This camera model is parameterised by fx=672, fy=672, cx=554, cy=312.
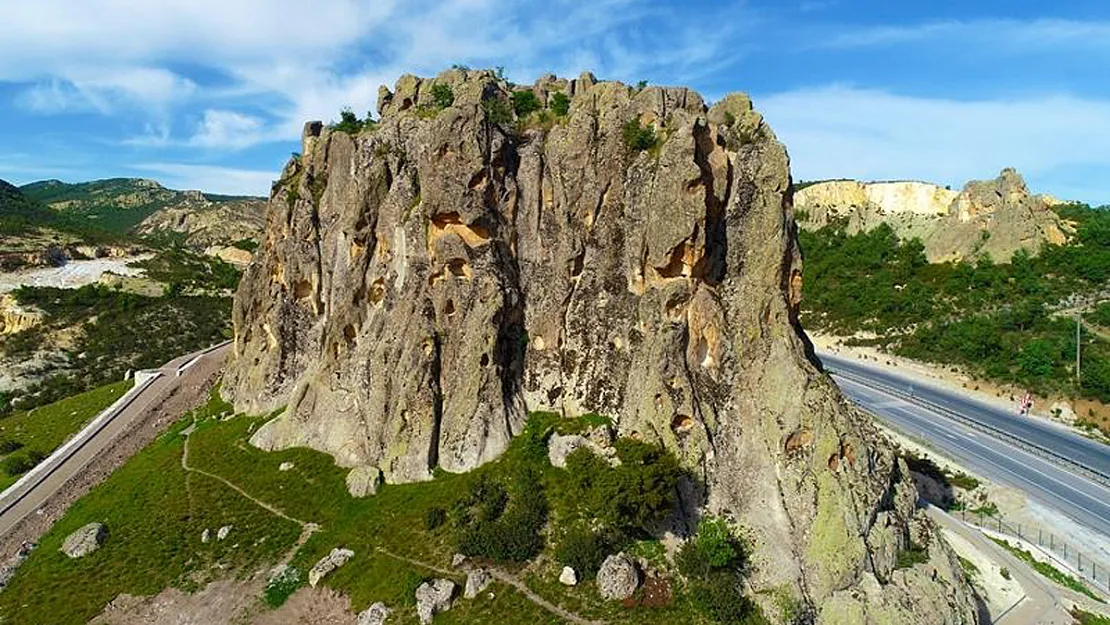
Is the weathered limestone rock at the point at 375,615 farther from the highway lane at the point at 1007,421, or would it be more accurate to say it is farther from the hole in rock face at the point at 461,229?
the highway lane at the point at 1007,421

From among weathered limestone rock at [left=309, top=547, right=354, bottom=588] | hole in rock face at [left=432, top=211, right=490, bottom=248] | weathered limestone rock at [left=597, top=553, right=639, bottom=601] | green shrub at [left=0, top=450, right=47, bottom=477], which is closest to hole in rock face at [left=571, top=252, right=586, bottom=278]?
hole in rock face at [left=432, top=211, right=490, bottom=248]

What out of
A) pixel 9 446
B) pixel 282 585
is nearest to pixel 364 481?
pixel 282 585

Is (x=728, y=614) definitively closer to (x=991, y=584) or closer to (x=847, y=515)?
(x=847, y=515)

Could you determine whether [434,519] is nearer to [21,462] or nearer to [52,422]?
[21,462]

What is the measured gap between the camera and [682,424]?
3859cm

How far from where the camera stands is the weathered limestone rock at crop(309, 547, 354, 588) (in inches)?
1452

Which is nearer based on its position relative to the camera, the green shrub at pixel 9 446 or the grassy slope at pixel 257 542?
the grassy slope at pixel 257 542

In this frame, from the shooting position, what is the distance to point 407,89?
5728 cm

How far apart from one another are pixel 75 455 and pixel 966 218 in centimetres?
16529

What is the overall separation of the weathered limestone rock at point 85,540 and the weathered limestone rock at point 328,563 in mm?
15576

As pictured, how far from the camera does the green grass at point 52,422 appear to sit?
6278cm

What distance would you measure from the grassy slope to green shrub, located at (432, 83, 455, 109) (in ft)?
92.4

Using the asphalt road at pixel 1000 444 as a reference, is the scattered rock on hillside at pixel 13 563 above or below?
above

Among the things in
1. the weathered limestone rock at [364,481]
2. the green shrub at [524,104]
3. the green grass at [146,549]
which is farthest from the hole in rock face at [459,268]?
the green grass at [146,549]
